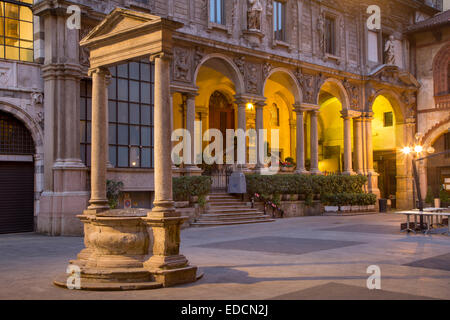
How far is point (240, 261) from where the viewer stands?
420 inches

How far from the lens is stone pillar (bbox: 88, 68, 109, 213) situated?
9.81 metres

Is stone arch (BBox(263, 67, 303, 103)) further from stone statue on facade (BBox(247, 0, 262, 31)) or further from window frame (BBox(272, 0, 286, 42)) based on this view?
stone statue on facade (BBox(247, 0, 262, 31))

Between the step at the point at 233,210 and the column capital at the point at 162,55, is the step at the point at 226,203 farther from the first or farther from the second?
the column capital at the point at 162,55

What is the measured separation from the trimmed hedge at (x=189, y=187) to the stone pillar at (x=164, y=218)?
10676mm

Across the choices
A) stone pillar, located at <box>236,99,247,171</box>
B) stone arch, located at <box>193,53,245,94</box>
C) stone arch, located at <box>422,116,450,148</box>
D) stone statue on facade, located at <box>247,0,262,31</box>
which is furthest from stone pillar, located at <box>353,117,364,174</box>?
stone statue on facade, located at <box>247,0,262,31</box>

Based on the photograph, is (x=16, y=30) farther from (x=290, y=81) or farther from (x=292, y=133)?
(x=292, y=133)

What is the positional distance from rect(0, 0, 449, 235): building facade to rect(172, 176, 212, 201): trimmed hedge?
3.19 ft

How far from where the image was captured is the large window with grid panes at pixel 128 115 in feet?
59.3

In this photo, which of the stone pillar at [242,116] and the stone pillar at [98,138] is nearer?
the stone pillar at [98,138]

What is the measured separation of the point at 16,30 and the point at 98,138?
9.55 meters

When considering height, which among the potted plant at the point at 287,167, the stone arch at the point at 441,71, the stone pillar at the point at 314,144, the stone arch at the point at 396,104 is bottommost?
the potted plant at the point at 287,167

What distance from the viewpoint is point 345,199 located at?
84.9ft

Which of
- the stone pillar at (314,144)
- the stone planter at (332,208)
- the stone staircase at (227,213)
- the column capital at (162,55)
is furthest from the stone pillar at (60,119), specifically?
the stone pillar at (314,144)
